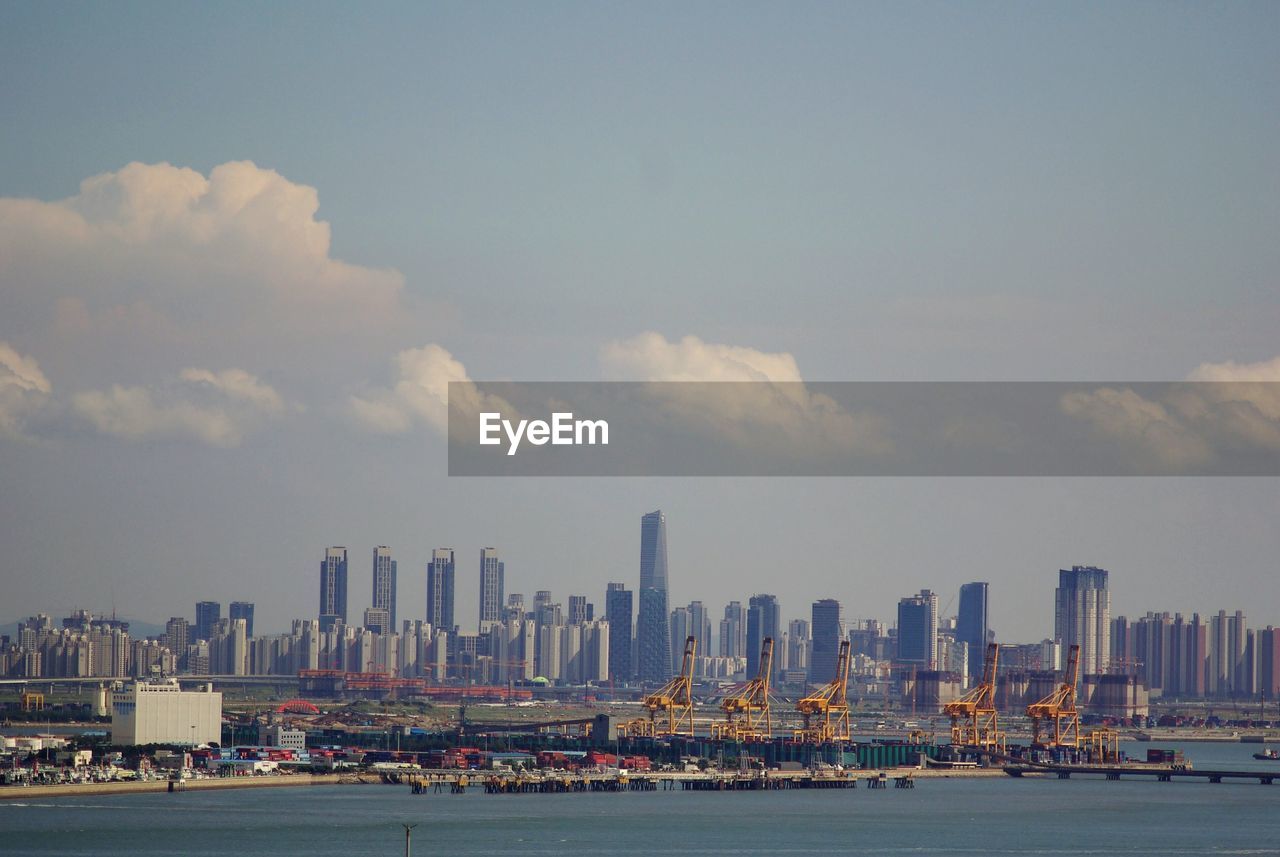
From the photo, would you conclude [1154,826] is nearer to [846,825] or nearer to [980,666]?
[846,825]

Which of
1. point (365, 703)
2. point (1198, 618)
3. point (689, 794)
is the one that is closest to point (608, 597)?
point (1198, 618)

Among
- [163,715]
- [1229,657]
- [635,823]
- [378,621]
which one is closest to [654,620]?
[378,621]

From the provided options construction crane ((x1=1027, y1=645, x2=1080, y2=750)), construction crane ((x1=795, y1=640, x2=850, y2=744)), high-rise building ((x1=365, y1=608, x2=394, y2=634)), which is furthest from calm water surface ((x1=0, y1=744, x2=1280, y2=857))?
high-rise building ((x1=365, y1=608, x2=394, y2=634))

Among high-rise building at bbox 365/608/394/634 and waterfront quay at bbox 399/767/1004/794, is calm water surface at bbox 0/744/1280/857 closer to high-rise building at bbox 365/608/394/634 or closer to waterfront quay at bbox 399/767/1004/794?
waterfront quay at bbox 399/767/1004/794

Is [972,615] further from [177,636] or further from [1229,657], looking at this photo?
[177,636]

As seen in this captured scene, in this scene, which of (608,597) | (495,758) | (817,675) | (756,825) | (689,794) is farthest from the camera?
(608,597)

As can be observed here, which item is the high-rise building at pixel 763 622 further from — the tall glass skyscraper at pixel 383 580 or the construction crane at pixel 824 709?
the construction crane at pixel 824 709

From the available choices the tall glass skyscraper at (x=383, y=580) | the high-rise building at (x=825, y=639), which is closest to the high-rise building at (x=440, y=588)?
the tall glass skyscraper at (x=383, y=580)
